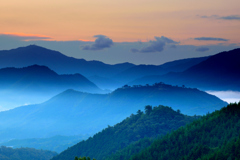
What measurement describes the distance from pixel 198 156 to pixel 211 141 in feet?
39.9

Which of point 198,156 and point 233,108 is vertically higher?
point 233,108

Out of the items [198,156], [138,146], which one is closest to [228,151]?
[198,156]

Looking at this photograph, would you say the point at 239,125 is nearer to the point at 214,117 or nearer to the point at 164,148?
the point at 214,117

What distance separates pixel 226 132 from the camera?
128 meters

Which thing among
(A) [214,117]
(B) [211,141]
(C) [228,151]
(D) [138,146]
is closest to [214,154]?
(C) [228,151]

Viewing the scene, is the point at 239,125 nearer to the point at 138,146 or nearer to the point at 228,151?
the point at 228,151

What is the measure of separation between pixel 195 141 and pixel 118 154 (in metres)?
52.1

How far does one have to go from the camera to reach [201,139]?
13312cm

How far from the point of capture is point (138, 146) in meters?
176

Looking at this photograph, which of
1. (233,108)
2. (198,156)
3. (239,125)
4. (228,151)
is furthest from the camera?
(233,108)

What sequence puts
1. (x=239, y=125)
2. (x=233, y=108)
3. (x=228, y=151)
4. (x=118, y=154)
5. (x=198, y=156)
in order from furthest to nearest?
(x=118, y=154), (x=233, y=108), (x=239, y=125), (x=198, y=156), (x=228, y=151)

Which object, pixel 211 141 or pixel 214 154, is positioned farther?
pixel 211 141

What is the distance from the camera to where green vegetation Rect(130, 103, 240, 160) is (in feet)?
402

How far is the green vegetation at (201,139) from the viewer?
402 feet
